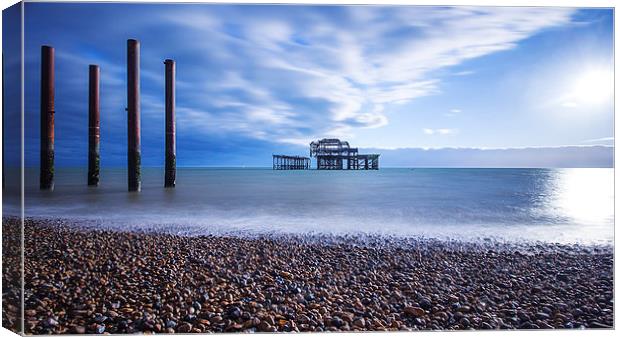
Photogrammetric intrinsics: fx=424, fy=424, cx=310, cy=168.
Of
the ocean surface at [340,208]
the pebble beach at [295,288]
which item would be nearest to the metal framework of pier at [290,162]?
the ocean surface at [340,208]

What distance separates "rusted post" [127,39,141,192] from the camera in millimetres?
4863

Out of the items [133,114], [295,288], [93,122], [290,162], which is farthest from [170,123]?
[295,288]

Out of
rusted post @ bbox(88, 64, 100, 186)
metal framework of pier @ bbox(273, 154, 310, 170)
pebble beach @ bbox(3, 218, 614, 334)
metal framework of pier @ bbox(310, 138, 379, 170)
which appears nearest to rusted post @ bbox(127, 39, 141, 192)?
rusted post @ bbox(88, 64, 100, 186)

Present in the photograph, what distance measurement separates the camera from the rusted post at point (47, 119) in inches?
158

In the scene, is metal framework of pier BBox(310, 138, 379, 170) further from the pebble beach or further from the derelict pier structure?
the pebble beach

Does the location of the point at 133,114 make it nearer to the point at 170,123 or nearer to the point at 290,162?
the point at 170,123

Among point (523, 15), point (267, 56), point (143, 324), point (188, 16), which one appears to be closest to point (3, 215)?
point (143, 324)

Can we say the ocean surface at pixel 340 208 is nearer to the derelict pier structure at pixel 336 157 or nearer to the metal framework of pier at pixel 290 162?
the metal framework of pier at pixel 290 162

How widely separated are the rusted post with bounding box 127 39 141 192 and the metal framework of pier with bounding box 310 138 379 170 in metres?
2.29

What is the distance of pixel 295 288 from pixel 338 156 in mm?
1918

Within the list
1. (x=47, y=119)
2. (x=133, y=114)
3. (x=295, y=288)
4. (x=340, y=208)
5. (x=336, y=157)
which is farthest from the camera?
(x=340, y=208)

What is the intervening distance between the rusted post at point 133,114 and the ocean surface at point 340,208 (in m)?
0.32

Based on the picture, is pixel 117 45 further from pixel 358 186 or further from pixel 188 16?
pixel 358 186

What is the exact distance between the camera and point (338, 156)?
4.66 metres
